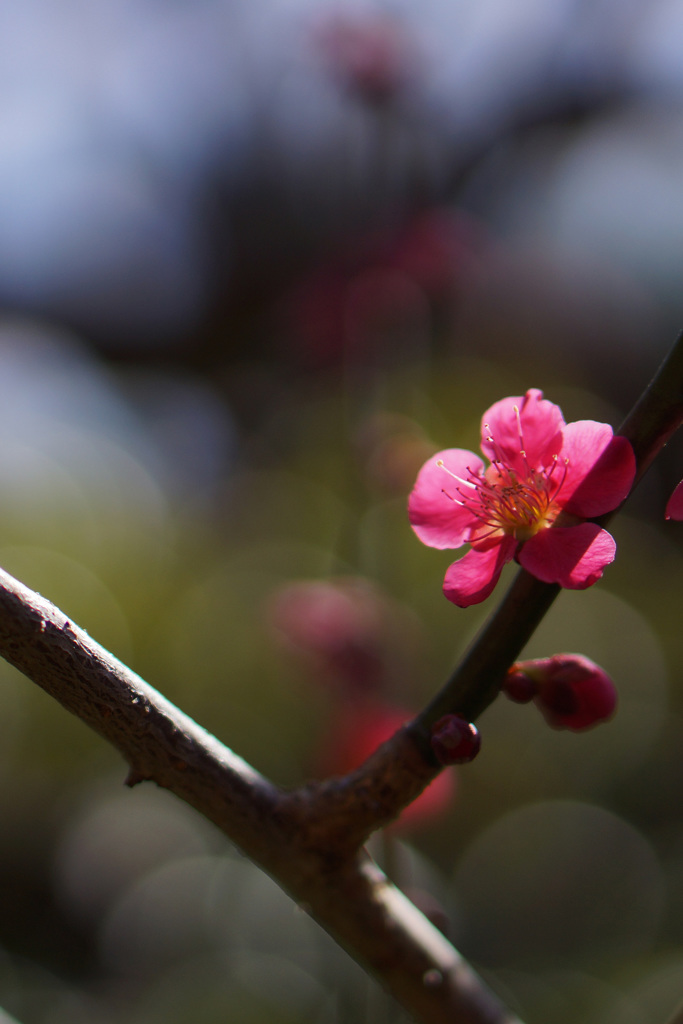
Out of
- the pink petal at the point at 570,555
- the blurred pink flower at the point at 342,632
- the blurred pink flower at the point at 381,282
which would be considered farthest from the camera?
the blurred pink flower at the point at 381,282

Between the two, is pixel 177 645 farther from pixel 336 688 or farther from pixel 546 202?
pixel 546 202

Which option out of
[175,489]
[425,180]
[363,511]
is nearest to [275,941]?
[363,511]

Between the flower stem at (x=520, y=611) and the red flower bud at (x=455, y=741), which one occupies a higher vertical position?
the flower stem at (x=520, y=611)

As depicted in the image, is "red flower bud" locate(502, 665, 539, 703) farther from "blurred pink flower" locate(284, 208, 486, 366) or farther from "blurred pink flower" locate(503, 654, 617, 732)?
"blurred pink flower" locate(284, 208, 486, 366)

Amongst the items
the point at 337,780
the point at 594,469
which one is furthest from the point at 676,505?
the point at 337,780

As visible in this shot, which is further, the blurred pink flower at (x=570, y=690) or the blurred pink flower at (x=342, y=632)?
the blurred pink flower at (x=342, y=632)

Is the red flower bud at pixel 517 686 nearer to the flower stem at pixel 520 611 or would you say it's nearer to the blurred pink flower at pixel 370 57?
the flower stem at pixel 520 611

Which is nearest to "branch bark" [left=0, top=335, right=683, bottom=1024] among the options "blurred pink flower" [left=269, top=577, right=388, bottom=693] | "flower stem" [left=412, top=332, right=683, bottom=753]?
"flower stem" [left=412, top=332, right=683, bottom=753]

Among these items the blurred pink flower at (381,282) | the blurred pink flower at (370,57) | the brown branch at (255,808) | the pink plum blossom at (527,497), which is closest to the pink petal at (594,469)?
the pink plum blossom at (527,497)
